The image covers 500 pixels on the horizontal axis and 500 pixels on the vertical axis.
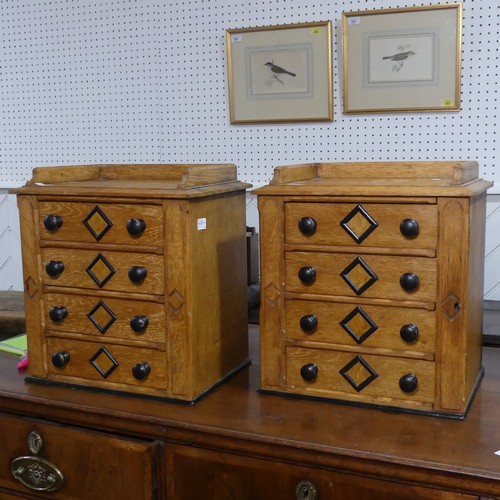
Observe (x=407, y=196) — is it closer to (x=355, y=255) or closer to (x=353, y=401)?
(x=355, y=255)

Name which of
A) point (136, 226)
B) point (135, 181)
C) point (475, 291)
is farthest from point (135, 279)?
point (475, 291)

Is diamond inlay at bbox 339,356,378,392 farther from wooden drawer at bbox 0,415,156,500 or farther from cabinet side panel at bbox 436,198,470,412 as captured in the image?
wooden drawer at bbox 0,415,156,500

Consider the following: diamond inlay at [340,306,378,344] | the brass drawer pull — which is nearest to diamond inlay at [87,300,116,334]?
the brass drawer pull

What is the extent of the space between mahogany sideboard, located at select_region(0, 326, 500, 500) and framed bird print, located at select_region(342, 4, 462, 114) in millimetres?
914

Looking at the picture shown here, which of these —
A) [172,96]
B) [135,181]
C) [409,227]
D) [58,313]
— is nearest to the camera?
[409,227]

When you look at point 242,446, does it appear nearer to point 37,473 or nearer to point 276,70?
point 37,473

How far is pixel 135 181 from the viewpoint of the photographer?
2053mm

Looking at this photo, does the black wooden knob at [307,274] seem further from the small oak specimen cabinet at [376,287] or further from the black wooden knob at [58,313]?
the black wooden knob at [58,313]

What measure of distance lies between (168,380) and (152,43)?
1.47m

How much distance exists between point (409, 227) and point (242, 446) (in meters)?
0.60

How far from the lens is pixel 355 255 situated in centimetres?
166

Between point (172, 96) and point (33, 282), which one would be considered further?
point (172, 96)

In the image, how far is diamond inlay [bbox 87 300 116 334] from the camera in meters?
1.83

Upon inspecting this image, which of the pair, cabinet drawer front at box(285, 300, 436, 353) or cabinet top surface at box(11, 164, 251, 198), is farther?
cabinet top surface at box(11, 164, 251, 198)
